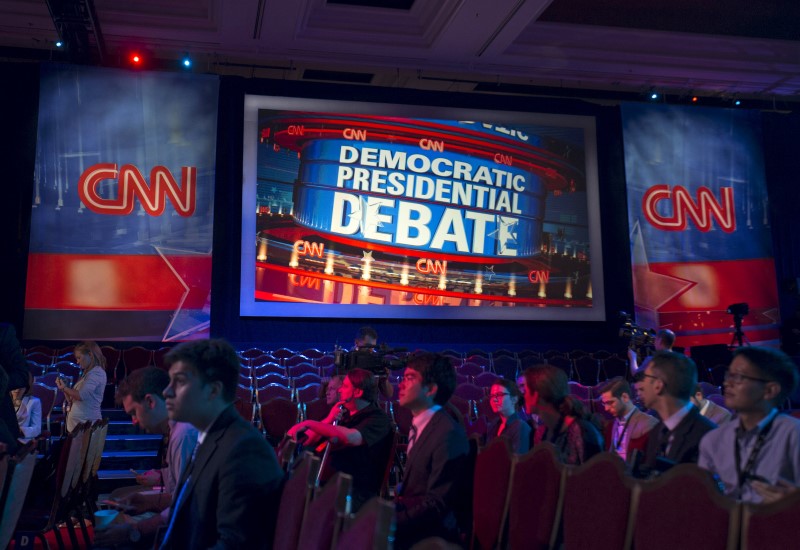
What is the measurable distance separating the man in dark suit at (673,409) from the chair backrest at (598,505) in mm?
491

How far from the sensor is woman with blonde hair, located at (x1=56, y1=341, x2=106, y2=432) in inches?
231

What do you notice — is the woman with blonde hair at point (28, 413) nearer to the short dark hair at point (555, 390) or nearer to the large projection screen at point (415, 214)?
the short dark hair at point (555, 390)

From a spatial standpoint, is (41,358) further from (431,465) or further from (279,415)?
(431,465)

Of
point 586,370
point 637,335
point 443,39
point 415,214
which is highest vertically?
point 443,39

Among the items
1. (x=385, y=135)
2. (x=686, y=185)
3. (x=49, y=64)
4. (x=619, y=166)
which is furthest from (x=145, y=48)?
(x=686, y=185)

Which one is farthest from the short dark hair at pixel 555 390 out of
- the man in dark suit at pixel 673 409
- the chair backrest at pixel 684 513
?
the chair backrest at pixel 684 513

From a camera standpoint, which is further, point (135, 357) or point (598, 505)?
point (135, 357)

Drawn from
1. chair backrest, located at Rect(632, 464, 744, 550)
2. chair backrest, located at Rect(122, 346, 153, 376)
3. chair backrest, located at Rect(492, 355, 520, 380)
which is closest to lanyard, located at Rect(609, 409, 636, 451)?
chair backrest, located at Rect(632, 464, 744, 550)

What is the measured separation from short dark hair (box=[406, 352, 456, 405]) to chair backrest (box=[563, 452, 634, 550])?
733mm

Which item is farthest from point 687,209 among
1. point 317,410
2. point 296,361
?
point 317,410

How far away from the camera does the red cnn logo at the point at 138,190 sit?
9789mm

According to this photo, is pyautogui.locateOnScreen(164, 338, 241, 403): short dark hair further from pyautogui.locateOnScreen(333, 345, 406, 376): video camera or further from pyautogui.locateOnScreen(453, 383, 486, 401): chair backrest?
pyautogui.locateOnScreen(453, 383, 486, 401): chair backrest

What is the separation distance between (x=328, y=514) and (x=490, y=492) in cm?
132

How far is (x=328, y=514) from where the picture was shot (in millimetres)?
1735
